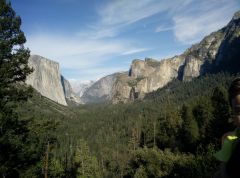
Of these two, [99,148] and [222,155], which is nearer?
[222,155]

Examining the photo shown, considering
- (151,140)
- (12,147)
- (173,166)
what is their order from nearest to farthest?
(12,147)
(173,166)
(151,140)

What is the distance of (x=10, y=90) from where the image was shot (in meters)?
20.0

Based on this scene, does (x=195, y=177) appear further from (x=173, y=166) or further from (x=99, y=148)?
(x=99, y=148)

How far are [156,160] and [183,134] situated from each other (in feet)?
76.7

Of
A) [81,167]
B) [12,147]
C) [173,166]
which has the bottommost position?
[81,167]

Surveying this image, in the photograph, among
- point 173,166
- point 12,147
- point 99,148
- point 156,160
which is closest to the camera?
point 12,147

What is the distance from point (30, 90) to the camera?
20984 mm

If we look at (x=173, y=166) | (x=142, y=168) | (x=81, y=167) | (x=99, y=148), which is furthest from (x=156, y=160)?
(x=99, y=148)

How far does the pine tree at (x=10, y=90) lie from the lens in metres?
19.5

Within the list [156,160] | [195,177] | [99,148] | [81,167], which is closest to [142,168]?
[156,160]

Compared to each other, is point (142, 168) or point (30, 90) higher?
point (30, 90)

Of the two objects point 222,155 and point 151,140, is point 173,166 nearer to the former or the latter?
point 222,155

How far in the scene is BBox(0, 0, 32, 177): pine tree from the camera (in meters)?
19.5

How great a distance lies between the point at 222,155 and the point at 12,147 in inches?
760
